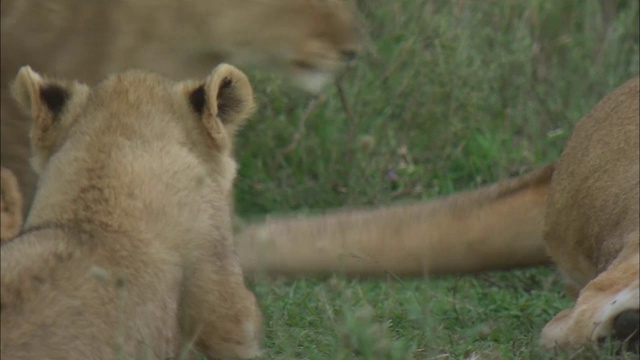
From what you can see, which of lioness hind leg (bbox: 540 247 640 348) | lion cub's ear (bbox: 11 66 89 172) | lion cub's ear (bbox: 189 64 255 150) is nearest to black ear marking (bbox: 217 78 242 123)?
lion cub's ear (bbox: 189 64 255 150)

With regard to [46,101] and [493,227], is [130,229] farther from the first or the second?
[493,227]

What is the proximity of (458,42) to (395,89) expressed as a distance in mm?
353

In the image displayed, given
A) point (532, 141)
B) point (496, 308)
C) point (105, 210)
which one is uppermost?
point (532, 141)

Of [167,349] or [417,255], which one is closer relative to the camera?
[167,349]

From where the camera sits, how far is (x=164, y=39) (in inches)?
221

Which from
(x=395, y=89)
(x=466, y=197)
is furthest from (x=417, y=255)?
(x=395, y=89)

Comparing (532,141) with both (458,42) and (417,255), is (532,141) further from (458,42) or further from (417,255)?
(417,255)

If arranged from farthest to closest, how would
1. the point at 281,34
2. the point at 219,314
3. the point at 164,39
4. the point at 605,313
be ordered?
the point at 281,34, the point at 164,39, the point at 605,313, the point at 219,314

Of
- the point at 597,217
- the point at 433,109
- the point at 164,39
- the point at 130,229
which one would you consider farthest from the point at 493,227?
the point at 130,229

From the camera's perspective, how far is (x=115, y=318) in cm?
307

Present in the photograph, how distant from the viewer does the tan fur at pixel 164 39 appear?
548 centimetres

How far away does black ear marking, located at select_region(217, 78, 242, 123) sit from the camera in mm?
3539

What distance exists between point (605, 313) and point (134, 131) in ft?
3.80

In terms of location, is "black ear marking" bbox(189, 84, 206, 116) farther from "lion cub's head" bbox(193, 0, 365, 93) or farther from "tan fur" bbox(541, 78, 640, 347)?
"lion cub's head" bbox(193, 0, 365, 93)
